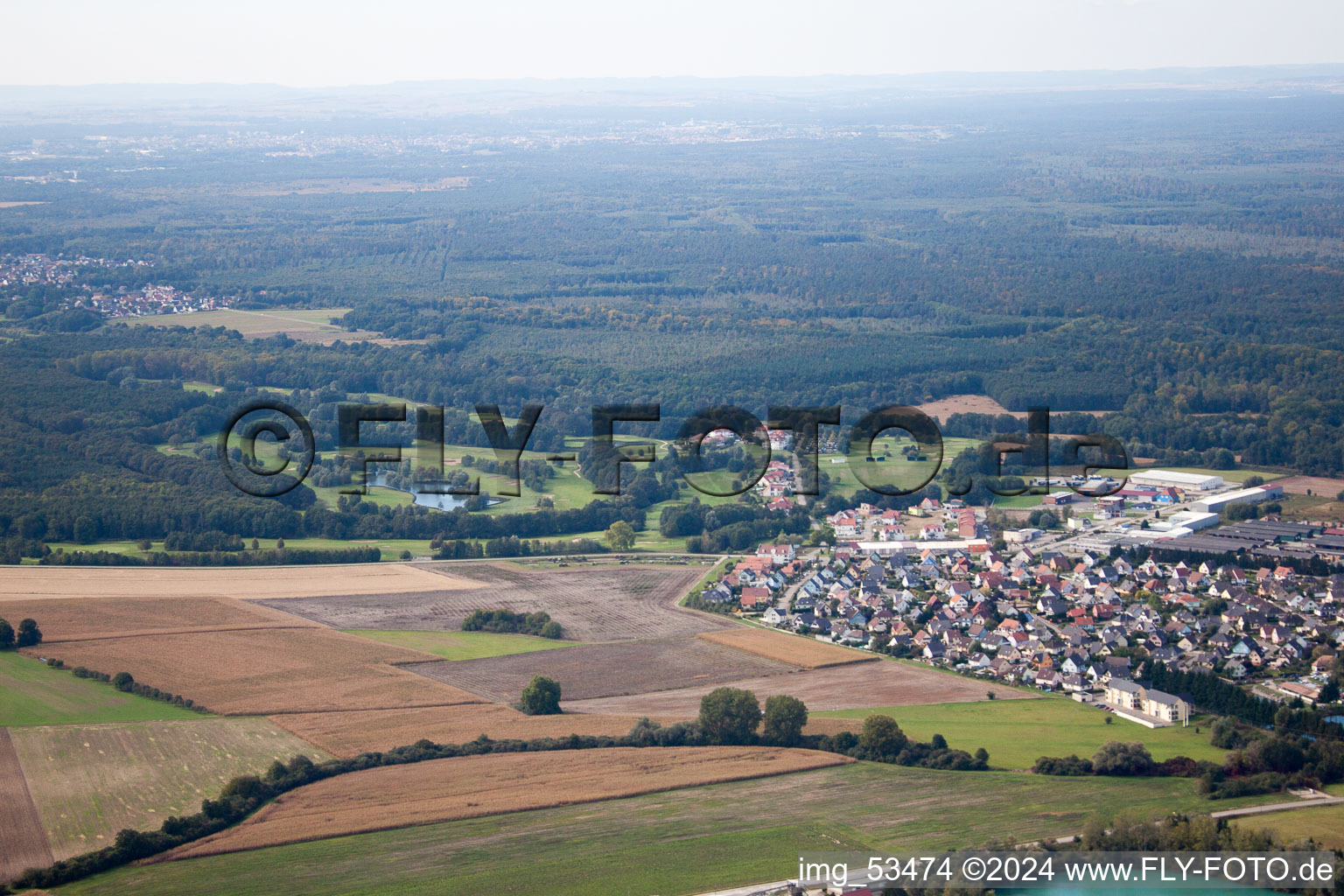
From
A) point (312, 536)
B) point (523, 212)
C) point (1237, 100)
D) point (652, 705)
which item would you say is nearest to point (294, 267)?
point (523, 212)

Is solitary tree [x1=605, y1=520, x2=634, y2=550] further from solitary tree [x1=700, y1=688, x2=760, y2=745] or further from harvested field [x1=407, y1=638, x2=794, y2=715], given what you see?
solitary tree [x1=700, y1=688, x2=760, y2=745]

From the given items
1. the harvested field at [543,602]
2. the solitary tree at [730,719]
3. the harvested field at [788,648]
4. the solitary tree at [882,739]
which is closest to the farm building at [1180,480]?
the harvested field at [543,602]

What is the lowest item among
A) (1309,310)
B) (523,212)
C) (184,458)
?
(184,458)

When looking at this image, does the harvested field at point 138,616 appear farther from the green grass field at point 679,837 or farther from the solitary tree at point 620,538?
the green grass field at point 679,837

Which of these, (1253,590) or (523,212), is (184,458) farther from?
(523,212)

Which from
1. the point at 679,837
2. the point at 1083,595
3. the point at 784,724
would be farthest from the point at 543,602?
the point at 1083,595
